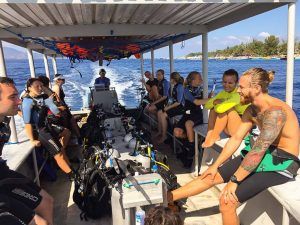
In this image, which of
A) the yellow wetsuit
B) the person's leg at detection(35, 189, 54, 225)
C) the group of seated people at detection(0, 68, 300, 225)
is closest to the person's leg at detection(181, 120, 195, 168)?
the yellow wetsuit

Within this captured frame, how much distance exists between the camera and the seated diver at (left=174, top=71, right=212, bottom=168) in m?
5.20

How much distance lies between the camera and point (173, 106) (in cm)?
614

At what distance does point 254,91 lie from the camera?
8.57 feet

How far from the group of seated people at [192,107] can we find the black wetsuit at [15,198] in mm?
2346

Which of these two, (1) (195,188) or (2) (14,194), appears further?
(1) (195,188)

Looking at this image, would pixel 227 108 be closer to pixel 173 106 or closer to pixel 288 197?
pixel 288 197

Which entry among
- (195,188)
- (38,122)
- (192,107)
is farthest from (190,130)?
(38,122)

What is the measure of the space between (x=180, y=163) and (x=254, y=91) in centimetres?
333

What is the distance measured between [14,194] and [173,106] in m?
3.97

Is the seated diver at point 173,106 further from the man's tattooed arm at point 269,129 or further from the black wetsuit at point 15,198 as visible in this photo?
the black wetsuit at point 15,198

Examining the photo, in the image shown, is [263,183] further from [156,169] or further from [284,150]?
[156,169]

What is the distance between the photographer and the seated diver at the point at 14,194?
2.35 m

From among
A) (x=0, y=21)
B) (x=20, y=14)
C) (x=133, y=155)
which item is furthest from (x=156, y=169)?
(x=0, y=21)

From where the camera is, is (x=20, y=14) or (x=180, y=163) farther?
(x=180, y=163)
